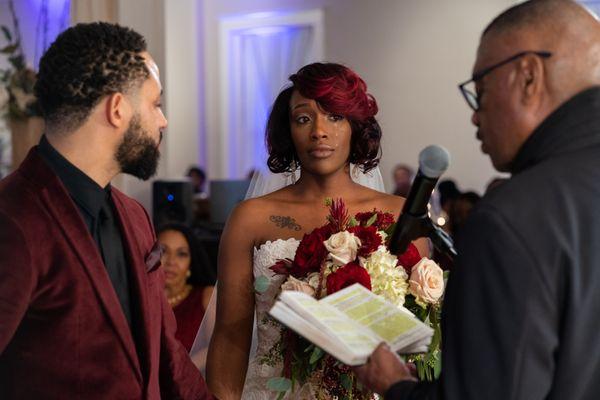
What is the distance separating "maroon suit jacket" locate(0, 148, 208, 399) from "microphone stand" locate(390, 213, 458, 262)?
69 centimetres

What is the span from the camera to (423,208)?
175 cm

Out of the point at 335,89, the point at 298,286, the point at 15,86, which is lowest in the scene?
the point at 298,286

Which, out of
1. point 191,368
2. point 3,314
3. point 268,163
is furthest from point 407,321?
point 268,163

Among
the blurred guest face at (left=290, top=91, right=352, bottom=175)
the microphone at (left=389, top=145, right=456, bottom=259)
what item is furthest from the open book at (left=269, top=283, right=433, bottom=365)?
the blurred guest face at (left=290, top=91, right=352, bottom=175)

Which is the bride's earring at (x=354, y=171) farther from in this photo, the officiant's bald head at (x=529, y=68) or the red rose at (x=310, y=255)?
the officiant's bald head at (x=529, y=68)

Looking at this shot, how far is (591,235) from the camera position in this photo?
1.39 m

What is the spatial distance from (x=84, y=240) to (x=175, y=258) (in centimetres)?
281

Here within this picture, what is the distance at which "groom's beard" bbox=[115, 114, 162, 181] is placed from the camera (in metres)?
1.85

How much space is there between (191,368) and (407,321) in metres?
0.70

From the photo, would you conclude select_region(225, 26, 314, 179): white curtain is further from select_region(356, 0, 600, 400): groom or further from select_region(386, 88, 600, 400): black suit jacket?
select_region(386, 88, 600, 400): black suit jacket

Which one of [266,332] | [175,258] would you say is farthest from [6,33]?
[266,332]

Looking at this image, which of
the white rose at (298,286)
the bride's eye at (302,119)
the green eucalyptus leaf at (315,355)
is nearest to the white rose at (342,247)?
the white rose at (298,286)

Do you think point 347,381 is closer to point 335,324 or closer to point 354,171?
point 335,324

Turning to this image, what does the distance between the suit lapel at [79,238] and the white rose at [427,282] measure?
87 centimetres
